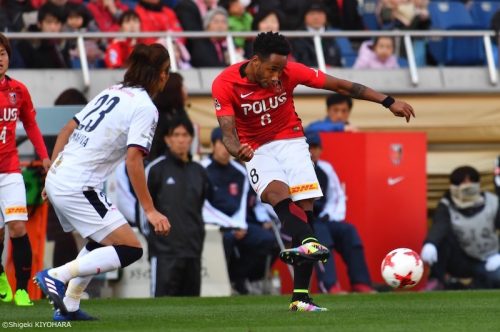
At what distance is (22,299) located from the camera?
43.0ft

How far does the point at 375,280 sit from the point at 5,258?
16.3 ft

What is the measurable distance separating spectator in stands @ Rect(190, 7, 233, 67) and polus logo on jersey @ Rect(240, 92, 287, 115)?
8.18 m

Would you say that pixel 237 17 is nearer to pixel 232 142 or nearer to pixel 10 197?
pixel 10 197

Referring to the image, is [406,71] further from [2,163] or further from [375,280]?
[2,163]

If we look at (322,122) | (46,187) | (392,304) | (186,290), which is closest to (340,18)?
(322,122)

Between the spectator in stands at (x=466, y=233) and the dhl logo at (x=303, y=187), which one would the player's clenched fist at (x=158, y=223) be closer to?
the dhl logo at (x=303, y=187)

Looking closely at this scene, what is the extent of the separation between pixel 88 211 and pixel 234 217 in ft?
20.5

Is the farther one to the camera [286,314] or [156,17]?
[156,17]

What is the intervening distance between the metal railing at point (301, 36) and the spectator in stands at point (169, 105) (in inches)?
101

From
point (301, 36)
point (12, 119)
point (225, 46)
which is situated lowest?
point (12, 119)

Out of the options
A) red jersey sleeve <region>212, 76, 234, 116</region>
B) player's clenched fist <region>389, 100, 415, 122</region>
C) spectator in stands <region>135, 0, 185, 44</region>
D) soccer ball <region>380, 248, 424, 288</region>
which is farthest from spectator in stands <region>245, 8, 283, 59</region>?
player's clenched fist <region>389, 100, 415, 122</region>

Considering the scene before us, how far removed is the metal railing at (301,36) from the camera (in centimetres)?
1854

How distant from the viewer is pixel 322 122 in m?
18.4

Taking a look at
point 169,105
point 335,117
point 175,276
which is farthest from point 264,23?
point 175,276
